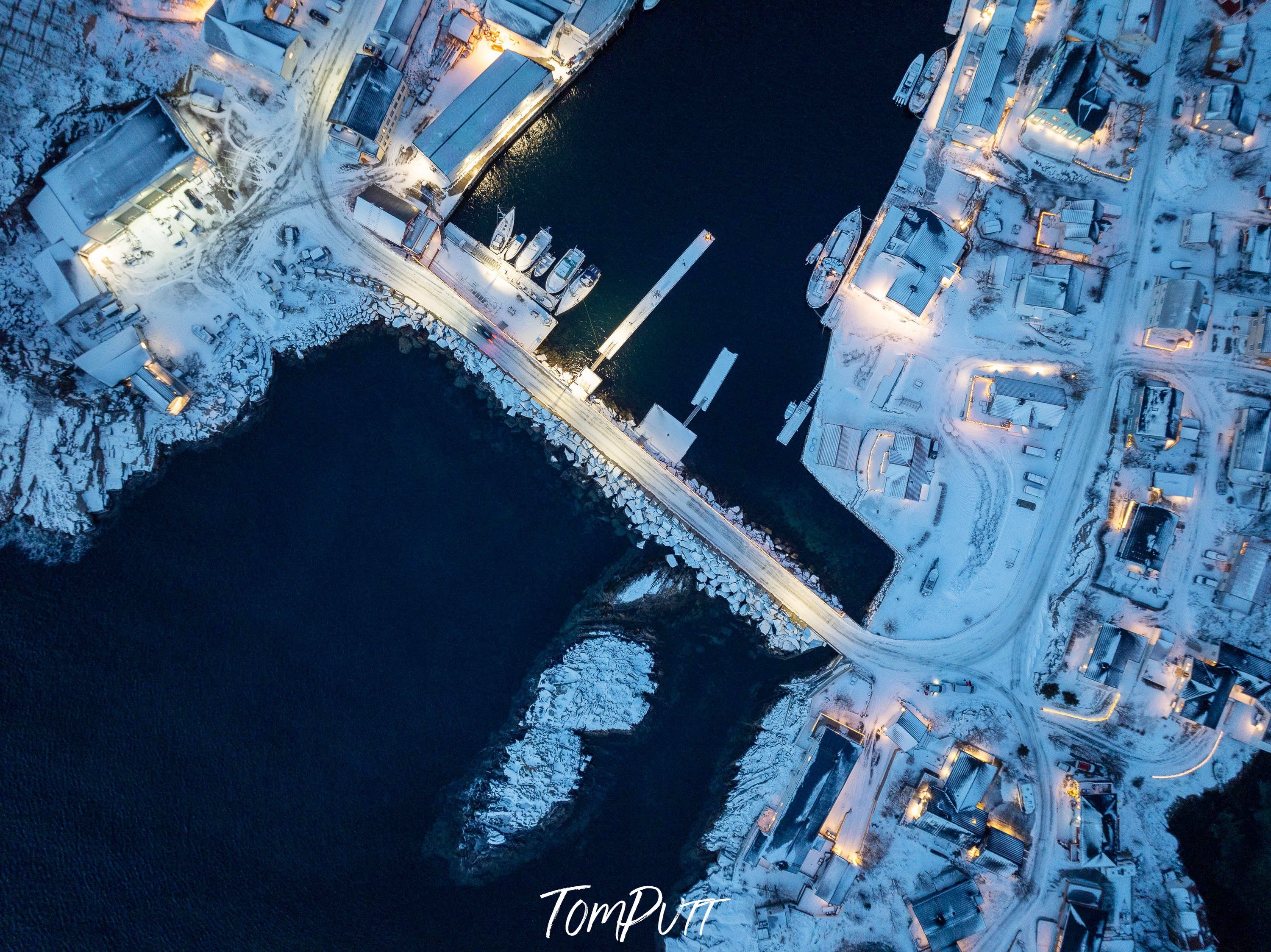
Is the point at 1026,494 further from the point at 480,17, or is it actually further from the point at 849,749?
the point at 480,17

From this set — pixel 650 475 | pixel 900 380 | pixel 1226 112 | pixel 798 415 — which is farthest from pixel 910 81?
pixel 650 475

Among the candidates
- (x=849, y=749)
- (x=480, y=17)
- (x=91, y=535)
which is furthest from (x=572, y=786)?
(x=480, y=17)

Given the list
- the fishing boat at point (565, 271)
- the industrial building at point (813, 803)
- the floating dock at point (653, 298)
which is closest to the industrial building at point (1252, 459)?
the industrial building at point (813, 803)

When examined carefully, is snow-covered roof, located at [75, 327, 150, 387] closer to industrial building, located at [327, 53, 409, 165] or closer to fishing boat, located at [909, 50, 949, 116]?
industrial building, located at [327, 53, 409, 165]

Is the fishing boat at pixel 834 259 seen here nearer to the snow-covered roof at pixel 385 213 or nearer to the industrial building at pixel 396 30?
the snow-covered roof at pixel 385 213

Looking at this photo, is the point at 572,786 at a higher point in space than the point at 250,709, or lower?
lower
